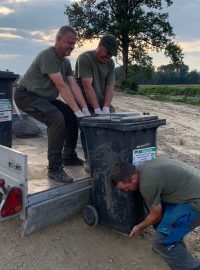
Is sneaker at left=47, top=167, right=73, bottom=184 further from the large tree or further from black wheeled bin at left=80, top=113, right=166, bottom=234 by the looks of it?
the large tree

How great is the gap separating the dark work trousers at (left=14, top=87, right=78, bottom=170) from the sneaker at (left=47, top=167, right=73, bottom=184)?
52mm

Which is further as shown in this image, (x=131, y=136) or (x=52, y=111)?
(x=52, y=111)

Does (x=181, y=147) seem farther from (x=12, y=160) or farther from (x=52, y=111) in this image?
(x=12, y=160)

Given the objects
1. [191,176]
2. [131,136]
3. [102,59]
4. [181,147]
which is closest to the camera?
[191,176]

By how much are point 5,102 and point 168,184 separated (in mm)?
2248

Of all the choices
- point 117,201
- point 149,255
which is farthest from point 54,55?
point 149,255

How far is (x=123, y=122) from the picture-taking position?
11.2 ft

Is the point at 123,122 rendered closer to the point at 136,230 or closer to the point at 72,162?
the point at 136,230

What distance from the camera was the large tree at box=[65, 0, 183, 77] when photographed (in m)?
24.9

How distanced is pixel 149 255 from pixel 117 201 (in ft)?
1.84

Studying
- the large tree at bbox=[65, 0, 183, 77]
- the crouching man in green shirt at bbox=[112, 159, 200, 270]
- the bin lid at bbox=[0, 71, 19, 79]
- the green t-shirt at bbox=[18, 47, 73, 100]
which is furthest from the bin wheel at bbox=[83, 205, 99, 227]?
the large tree at bbox=[65, 0, 183, 77]

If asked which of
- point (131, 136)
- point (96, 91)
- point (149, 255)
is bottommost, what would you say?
point (149, 255)

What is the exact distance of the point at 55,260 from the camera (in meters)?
3.39

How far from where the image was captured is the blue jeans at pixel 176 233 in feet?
10.1
